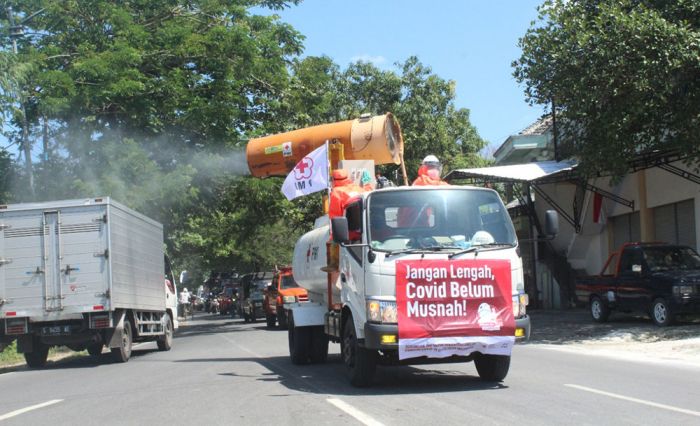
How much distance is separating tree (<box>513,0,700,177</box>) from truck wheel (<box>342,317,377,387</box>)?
32.4ft

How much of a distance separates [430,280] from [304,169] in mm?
4578

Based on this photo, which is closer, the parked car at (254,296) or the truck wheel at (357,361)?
the truck wheel at (357,361)

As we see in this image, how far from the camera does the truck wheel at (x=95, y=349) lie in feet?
56.6

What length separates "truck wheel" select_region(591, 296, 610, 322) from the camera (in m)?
21.0

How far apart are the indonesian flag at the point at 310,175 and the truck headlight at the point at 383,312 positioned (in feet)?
12.6

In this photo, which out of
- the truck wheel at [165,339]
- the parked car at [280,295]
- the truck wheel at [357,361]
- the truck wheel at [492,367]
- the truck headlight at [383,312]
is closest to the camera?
the truck headlight at [383,312]

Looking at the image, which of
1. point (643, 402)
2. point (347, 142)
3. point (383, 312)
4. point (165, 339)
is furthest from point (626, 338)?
point (165, 339)

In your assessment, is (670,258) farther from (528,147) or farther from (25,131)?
(25,131)

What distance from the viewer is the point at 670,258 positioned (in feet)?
63.7

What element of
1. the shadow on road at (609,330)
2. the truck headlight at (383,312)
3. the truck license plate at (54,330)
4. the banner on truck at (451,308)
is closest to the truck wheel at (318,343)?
the truck headlight at (383,312)

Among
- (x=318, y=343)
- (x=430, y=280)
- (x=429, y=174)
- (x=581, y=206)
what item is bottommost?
(x=318, y=343)

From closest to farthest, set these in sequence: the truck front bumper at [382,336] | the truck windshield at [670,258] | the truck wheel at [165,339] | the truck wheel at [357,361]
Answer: the truck front bumper at [382,336] < the truck wheel at [357,361] < the truck windshield at [670,258] < the truck wheel at [165,339]

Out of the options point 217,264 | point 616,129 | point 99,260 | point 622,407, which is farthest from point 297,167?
point 217,264

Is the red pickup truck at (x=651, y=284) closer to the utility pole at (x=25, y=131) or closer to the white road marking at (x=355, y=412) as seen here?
the white road marking at (x=355, y=412)
